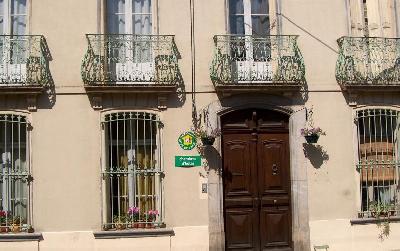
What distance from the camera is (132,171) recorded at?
10.3 meters

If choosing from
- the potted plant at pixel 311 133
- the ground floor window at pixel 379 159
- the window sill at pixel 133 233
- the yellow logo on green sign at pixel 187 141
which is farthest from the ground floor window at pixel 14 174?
the ground floor window at pixel 379 159

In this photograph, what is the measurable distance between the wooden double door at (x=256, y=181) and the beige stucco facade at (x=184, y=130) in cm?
24

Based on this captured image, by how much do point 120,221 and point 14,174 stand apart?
220 cm

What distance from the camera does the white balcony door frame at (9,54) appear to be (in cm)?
1004

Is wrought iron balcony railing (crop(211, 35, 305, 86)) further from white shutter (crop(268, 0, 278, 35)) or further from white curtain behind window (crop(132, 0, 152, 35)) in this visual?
white curtain behind window (crop(132, 0, 152, 35))

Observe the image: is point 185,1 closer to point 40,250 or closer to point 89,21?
point 89,21

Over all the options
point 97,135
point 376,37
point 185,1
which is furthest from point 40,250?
point 376,37

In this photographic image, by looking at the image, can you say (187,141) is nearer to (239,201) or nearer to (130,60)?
(239,201)

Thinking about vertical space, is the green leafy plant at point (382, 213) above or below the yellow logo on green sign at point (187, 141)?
below

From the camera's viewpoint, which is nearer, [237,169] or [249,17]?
[237,169]

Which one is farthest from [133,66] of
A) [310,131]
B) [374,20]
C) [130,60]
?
[374,20]

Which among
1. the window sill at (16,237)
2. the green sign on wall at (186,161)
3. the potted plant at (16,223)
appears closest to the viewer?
the window sill at (16,237)

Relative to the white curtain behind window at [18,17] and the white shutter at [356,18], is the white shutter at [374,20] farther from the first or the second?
the white curtain behind window at [18,17]

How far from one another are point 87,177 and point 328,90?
5.12 meters
